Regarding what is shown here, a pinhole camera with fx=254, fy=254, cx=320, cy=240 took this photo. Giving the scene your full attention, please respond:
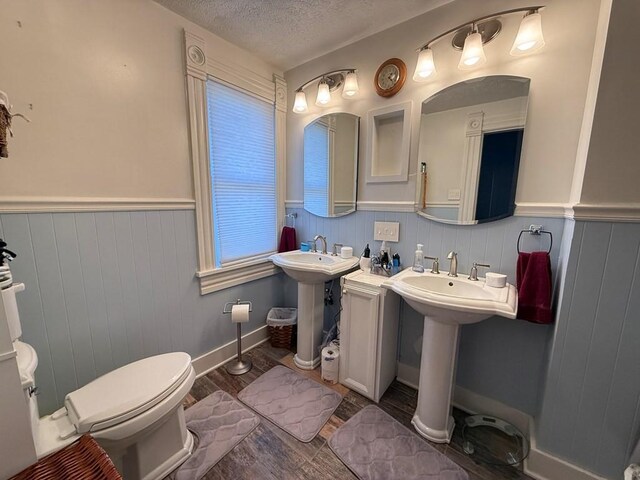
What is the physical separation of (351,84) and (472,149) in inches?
36.5

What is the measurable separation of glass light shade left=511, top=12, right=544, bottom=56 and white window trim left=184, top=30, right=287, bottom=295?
1655 millimetres

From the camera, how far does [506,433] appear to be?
4.79 feet

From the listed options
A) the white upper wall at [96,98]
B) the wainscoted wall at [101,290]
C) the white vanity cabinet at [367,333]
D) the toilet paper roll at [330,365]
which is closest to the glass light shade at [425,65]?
the white vanity cabinet at [367,333]

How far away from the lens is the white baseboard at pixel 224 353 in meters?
1.90

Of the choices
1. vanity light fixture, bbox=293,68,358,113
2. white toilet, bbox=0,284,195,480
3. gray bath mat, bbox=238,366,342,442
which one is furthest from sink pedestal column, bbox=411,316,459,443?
vanity light fixture, bbox=293,68,358,113

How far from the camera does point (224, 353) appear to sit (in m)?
2.04

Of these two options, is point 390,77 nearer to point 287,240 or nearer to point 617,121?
point 617,121

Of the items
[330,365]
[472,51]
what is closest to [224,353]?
[330,365]

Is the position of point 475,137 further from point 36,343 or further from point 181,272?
point 36,343

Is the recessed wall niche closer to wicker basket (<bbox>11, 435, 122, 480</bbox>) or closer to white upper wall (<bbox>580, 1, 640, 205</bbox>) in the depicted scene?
white upper wall (<bbox>580, 1, 640, 205</bbox>)

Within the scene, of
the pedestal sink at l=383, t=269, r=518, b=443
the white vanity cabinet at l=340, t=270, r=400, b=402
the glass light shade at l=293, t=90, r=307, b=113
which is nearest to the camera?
the pedestal sink at l=383, t=269, r=518, b=443

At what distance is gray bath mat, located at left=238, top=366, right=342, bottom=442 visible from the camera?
4.89 feet

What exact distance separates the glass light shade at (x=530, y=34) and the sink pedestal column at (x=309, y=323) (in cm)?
175

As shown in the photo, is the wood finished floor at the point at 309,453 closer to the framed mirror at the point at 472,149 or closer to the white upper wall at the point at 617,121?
the framed mirror at the point at 472,149
